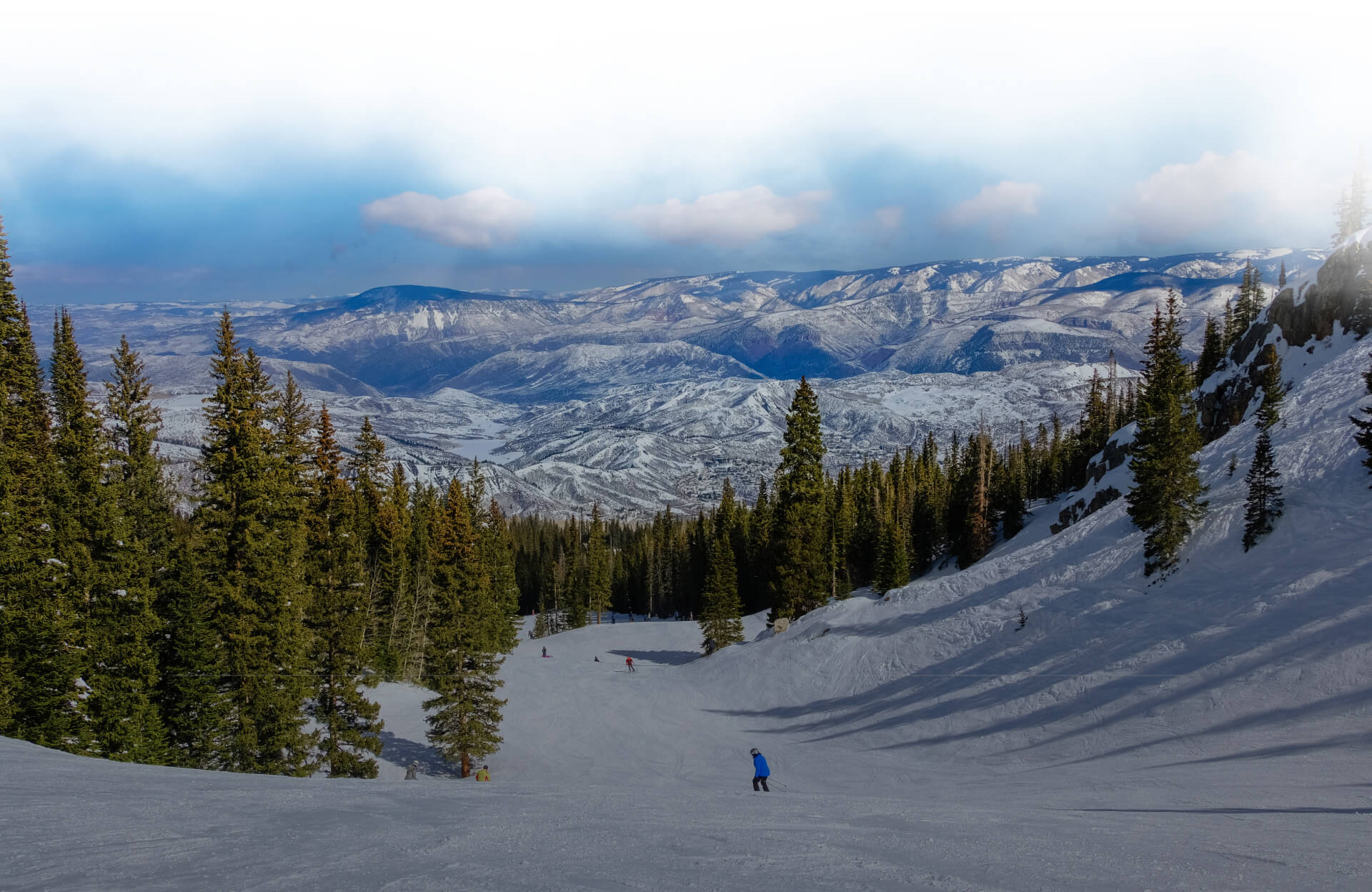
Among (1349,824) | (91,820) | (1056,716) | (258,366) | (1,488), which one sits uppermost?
(258,366)

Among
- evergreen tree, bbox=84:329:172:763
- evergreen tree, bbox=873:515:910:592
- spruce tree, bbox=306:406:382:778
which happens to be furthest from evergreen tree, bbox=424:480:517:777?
evergreen tree, bbox=873:515:910:592

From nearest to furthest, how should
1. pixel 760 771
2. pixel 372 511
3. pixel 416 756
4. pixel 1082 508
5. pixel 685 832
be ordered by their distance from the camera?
1. pixel 685 832
2. pixel 760 771
3. pixel 416 756
4. pixel 372 511
5. pixel 1082 508

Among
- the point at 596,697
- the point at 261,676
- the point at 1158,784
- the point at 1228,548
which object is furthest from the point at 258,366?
the point at 1228,548

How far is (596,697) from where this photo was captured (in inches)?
1962

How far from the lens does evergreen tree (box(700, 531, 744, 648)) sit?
199 ft

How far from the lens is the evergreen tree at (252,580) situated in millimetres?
26078

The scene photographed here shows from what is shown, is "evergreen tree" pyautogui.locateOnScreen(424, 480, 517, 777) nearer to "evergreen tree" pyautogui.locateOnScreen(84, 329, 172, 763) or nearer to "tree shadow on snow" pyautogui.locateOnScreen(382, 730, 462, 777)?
"tree shadow on snow" pyautogui.locateOnScreen(382, 730, 462, 777)

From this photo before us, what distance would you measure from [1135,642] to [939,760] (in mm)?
10274

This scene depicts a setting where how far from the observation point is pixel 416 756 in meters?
39.8

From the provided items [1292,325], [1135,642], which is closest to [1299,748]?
[1135,642]

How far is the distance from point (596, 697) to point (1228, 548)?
119 ft

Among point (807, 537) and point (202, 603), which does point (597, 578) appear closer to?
point (807, 537)

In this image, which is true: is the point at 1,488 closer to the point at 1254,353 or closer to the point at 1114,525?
the point at 1114,525

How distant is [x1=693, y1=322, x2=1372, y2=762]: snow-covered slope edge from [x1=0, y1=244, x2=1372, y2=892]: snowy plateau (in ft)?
0.44
